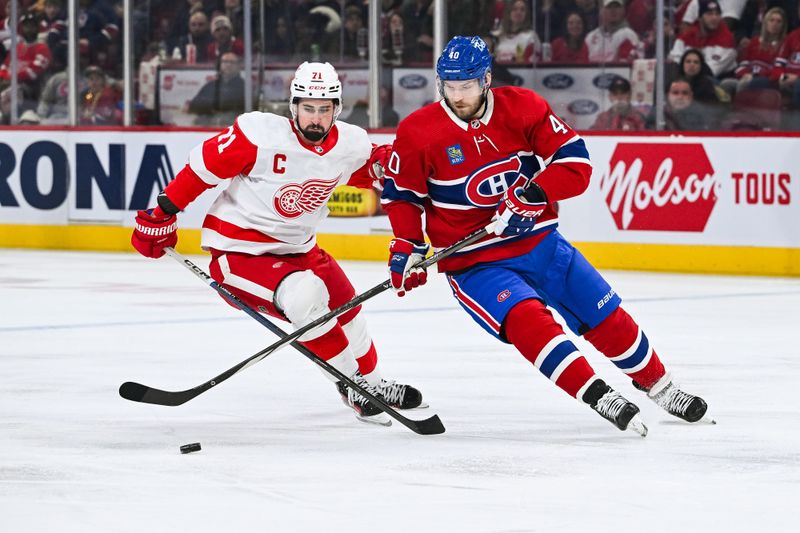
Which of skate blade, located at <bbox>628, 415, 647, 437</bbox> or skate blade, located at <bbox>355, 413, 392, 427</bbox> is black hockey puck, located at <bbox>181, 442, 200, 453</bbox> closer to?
skate blade, located at <bbox>355, 413, 392, 427</bbox>

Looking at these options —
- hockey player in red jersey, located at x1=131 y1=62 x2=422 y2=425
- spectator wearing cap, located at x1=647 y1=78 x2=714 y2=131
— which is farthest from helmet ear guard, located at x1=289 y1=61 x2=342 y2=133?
spectator wearing cap, located at x1=647 y1=78 x2=714 y2=131

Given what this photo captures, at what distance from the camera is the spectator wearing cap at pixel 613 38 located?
342 inches

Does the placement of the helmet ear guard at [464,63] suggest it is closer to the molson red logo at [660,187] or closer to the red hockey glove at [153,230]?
the red hockey glove at [153,230]

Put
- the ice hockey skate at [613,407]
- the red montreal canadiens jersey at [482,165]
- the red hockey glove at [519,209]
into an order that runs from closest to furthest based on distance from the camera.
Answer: the ice hockey skate at [613,407] < the red hockey glove at [519,209] < the red montreal canadiens jersey at [482,165]

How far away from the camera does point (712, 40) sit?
334 inches

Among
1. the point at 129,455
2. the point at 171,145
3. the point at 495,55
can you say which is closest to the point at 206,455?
the point at 129,455

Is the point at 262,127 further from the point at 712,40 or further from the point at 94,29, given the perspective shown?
the point at 94,29

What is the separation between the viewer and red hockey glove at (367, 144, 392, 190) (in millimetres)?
4254

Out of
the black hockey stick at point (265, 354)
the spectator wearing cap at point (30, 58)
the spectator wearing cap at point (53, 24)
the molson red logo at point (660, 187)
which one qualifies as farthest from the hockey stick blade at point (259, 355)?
the spectator wearing cap at point (30, 58)

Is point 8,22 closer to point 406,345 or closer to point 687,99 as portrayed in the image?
point 687,99

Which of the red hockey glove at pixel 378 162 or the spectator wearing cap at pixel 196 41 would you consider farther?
the spectator wearing cap at pixel 196 41

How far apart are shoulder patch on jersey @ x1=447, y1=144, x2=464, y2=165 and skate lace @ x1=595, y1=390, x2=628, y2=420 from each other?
699mm

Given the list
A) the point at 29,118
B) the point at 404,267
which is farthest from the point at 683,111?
the point at 404,267

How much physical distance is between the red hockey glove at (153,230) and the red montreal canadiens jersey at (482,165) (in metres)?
0.59
